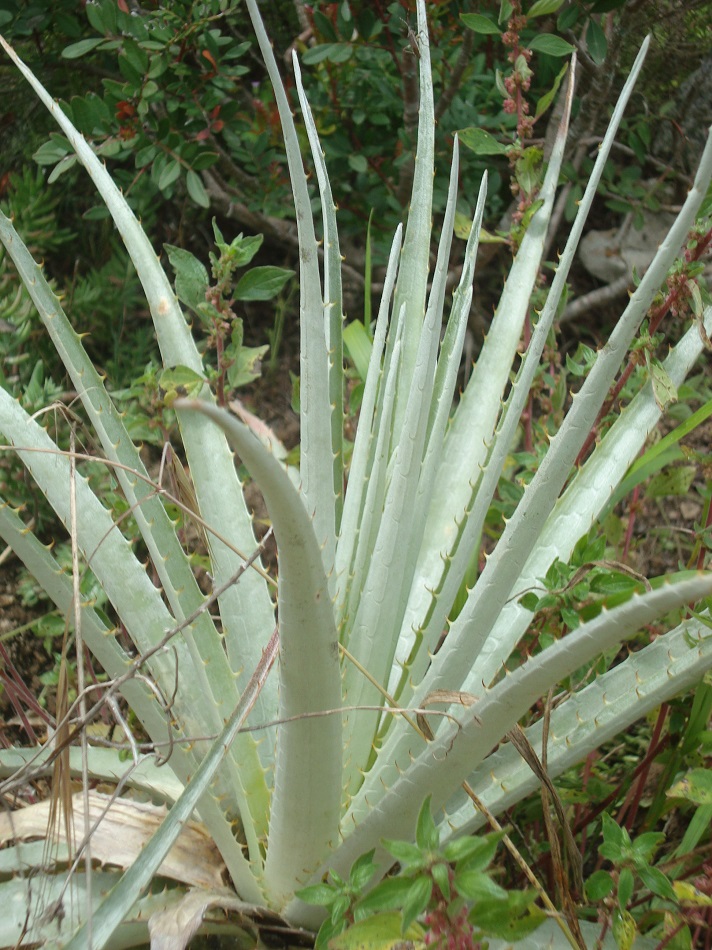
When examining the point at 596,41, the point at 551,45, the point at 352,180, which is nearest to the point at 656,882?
the point at 551,45

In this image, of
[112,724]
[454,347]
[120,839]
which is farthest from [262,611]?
[112,724]

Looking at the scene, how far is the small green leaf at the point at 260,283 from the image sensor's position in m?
1.06

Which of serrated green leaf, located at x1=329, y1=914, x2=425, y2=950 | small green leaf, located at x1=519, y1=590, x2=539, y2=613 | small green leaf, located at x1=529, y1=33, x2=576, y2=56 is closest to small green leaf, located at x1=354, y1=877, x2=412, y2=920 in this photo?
serrated green leaf, located at x1=329, y1=914, x2=425, y2=950

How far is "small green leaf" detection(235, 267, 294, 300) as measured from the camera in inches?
41.6

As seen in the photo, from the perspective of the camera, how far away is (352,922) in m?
0.64

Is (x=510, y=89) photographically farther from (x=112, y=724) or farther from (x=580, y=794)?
(x=112, y=724)

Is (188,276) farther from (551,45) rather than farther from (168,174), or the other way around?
(551,45)

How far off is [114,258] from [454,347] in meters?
1.14

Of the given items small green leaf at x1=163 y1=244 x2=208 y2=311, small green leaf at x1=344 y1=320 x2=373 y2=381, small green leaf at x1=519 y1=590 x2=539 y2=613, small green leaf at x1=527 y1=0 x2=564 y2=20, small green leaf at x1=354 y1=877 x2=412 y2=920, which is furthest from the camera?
small green leaf at x1=344 y1=320 x2=373 y2=381

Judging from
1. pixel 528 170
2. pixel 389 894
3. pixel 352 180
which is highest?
pixel 528 170

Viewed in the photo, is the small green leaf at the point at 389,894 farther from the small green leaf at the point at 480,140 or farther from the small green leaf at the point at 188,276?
the small green leaf at the point at 480,140

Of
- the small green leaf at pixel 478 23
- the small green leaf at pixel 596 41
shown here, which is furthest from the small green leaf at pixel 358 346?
the small green leaf at pixel 596 41

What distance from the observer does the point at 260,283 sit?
1.07m

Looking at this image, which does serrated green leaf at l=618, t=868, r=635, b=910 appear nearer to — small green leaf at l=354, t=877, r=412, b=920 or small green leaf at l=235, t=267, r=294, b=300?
small green leaf at l=354, t=877, r=412, b=920
